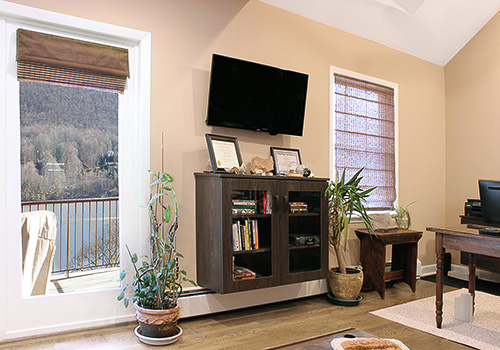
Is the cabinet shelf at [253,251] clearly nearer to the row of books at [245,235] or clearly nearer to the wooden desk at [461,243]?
the row of books at [245,235]

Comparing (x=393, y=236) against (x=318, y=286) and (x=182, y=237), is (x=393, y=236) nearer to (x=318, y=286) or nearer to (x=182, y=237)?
(x=318, y=286)

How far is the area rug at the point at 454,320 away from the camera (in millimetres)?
2885

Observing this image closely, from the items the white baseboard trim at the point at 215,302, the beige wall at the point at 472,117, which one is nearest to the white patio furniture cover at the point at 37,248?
the white baseboard trim at the point at 215,302

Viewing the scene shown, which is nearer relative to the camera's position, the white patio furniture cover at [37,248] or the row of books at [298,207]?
the white patio furniture cover at [37,248]

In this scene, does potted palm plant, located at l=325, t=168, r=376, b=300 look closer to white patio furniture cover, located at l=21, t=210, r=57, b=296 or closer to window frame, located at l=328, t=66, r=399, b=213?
window frame, located at l=328, t=66, r=399, b=213

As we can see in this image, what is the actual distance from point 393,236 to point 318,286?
2.93ft

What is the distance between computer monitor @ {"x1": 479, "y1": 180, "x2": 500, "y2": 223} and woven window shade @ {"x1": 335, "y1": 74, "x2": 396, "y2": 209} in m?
1.58

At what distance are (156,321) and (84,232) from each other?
88cm

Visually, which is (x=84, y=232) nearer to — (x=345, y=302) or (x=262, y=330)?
(x=262, y=330)

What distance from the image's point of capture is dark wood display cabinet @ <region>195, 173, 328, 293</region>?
3041 millimetres

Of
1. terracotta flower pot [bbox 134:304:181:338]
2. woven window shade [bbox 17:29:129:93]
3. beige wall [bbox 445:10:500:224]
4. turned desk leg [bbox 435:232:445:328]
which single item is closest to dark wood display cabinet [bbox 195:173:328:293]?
terracotta flower pot [bbox 134:304:181:338]

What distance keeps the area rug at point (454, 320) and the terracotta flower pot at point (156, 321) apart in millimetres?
1760

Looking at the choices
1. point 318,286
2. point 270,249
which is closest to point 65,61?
point 270,249

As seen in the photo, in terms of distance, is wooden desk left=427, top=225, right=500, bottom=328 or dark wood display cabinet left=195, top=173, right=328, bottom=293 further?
dark wood display cabinet left=195, top=173, right=328, bottom=293
